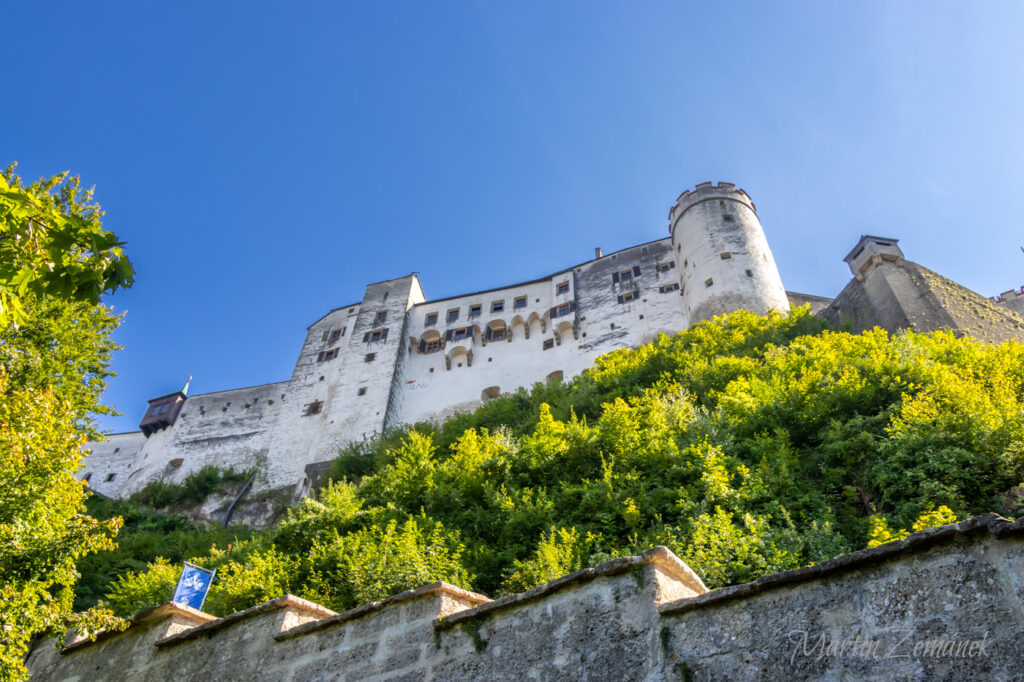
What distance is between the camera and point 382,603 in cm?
556

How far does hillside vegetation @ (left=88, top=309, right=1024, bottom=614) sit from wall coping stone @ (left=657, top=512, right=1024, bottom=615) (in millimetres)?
3333

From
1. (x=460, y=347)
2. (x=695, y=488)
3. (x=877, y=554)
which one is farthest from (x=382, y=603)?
(x=460, y=347)

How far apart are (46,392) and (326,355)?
114 ft

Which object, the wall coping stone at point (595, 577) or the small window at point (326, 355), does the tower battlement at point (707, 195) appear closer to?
the small window at point (326, 355)

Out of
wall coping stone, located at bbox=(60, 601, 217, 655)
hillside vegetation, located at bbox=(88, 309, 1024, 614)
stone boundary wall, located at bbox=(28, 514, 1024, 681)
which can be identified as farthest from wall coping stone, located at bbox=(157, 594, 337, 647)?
hillside vegetation, located at bbox=(88, 309, 1024, 614)

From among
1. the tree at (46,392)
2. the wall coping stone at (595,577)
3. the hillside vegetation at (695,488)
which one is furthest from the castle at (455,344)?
the wall coping stone at (595,577)

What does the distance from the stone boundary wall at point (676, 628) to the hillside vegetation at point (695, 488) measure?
102 inches

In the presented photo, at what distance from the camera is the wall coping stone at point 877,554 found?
3.40 m

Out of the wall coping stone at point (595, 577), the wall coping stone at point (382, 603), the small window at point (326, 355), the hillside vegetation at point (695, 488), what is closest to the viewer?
the wall coping stone at point (595, 577)

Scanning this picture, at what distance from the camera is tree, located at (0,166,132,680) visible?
16.0 ft

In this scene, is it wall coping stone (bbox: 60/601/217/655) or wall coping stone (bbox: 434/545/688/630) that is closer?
wall coping stone (bbox: 434/545/688/630)

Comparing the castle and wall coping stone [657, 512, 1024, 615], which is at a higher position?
the castle

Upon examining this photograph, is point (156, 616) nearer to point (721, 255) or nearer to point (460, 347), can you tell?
point (721, 255)

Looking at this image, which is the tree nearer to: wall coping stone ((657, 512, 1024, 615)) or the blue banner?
the blue banner
